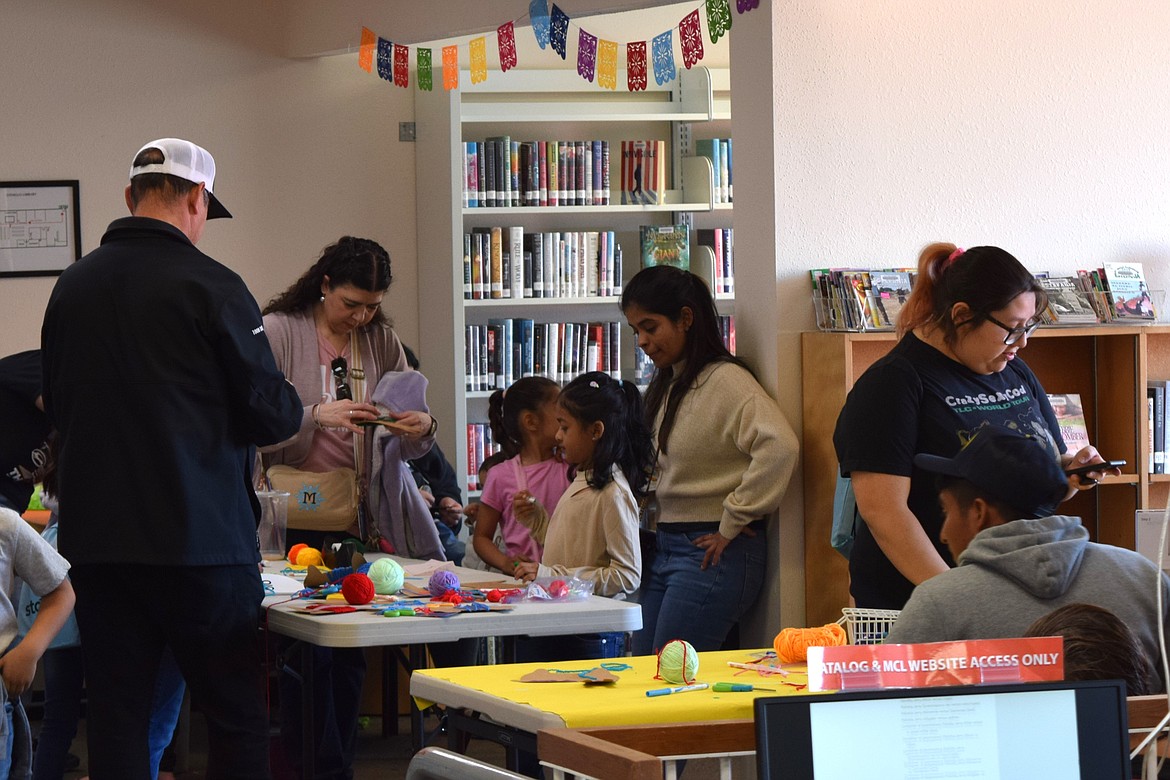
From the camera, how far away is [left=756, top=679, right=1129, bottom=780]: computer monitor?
1.42 meters

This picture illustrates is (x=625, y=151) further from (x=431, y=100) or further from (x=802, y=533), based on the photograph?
(x=802, y=533)

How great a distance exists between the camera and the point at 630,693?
2373 mm

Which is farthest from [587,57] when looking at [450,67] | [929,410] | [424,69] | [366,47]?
[929,410]

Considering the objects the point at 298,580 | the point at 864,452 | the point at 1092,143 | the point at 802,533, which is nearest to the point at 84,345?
the point at 298,580

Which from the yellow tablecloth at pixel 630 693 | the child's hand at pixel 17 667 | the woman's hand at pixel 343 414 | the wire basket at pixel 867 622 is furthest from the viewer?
the woman's hand at pixel 343 414

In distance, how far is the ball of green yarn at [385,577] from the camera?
3334 millimetres

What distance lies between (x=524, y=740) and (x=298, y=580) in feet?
4.61

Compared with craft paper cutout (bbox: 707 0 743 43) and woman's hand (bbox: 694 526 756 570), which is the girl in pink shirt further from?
craft paper cutout (bbox: 707 0 743 43)

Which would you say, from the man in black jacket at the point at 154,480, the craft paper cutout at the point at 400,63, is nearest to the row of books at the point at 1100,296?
the man in black jacket at the point at 154,480

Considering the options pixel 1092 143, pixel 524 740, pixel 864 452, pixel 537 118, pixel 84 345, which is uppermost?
pixel 537 118

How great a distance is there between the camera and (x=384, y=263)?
13.1 feet

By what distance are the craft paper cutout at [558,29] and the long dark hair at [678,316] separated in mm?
1079

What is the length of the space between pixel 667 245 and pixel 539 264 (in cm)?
57

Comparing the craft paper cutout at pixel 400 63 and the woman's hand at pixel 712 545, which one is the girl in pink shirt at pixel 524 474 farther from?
the craft paper cutout at pixel 400 63
